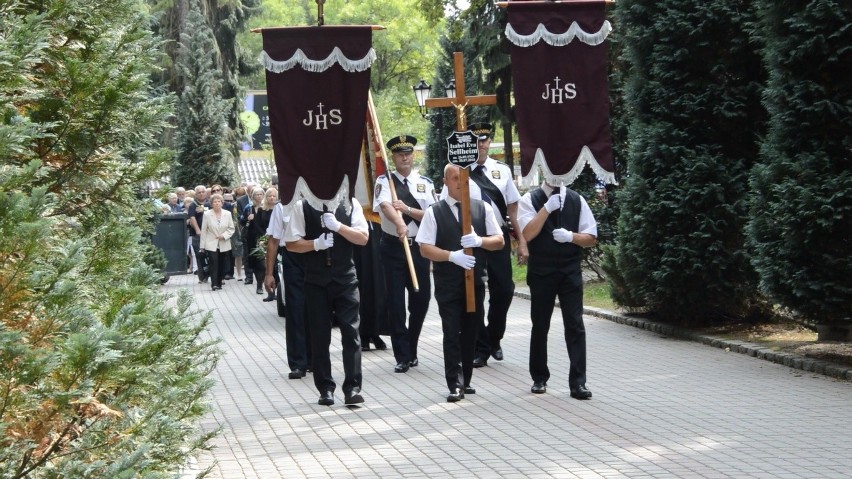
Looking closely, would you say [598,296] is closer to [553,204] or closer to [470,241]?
[553,204]

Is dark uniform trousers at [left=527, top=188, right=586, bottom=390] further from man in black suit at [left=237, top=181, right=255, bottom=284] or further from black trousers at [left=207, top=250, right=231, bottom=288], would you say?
man in black suit at [left=237, top=181, right=255, bottom=284]

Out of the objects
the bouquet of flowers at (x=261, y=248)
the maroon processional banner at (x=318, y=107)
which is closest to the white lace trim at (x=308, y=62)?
the maroon processional banner at (x=318, y=107)

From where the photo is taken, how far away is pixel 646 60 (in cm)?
1631

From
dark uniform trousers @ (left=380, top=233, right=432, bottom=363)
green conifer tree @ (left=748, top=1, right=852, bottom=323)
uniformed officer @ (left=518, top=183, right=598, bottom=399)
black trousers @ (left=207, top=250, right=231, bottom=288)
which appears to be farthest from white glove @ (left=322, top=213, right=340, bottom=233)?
black trousers @ (left=207, top=250, right=231, bottom=288)

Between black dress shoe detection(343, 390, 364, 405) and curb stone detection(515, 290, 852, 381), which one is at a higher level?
curb stone detection(515, 290, 852, 381)

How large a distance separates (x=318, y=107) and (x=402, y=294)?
11.0ft

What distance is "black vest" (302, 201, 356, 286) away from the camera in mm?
11055

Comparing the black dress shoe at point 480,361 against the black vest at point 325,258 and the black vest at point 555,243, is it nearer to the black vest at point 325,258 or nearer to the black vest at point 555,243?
the black vest at point 555,243

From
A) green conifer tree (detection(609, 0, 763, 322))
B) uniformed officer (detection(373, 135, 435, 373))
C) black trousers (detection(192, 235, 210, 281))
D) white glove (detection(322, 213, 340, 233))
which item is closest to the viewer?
white glove (detection(322, 213, 340, 233))

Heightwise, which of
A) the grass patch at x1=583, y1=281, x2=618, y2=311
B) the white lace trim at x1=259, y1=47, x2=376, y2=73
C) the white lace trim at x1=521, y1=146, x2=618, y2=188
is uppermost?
the white lace trim at x1=259, y1=47, x2=376, y2=73

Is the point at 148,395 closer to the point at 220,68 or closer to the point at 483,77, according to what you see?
the point at 483,77

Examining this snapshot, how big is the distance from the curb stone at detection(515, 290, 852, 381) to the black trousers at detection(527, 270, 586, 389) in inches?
104

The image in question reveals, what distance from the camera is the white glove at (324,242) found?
11.0m

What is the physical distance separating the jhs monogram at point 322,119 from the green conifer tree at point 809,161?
14.9 ft
